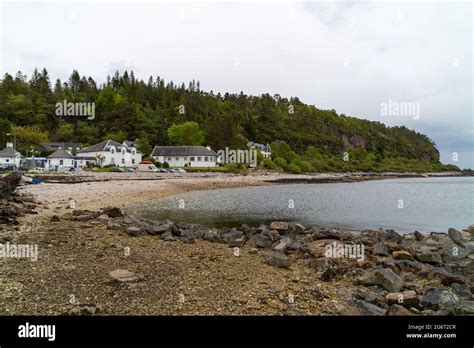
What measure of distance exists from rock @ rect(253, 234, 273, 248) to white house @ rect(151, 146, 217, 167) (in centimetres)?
7285

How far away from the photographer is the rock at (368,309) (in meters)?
7.32

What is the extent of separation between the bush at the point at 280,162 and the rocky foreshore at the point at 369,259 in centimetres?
8301

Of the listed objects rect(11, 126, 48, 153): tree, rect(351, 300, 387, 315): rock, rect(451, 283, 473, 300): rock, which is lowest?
rect(451, 283, 473, 300): rock

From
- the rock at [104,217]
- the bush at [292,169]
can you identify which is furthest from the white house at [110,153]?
the rock at [104,217]

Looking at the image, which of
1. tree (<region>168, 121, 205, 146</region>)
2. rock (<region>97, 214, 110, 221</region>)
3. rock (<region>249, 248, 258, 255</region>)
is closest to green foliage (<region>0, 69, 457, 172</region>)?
tree (<region>168, 121, 205, 146</region>)

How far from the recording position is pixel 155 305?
22.8 ft

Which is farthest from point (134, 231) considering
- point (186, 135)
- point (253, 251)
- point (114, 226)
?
point (186, 135)

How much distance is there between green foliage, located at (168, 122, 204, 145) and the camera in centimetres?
9612

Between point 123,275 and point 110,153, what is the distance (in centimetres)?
7786

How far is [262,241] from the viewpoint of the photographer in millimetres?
14258

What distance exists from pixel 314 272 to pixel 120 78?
518 ft

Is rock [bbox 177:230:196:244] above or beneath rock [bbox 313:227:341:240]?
above

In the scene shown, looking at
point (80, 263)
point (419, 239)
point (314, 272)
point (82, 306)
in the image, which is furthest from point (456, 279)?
point (80, 263)

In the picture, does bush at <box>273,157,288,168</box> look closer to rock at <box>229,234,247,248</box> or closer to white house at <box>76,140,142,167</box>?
white house at <box>76,140,142,167</box>
